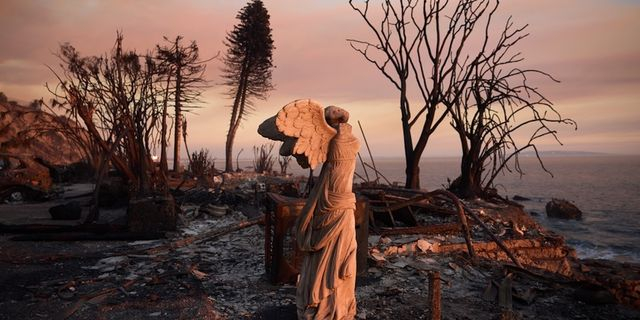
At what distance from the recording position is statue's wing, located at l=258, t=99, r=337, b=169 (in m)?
3.87

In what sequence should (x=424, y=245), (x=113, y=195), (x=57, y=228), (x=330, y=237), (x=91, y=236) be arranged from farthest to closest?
(x=113, y=195) → (x=57, y=228) → (x=91, y=236) → (x=424, y=245) → (x=330, y=237)

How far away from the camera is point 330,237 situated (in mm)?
3857

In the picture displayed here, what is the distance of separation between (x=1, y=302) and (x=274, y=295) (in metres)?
3.42

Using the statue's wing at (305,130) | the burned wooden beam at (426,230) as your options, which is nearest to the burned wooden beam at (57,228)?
the burned wooden beam at (426,230)

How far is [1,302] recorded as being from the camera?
498cm

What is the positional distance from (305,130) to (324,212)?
831 mm

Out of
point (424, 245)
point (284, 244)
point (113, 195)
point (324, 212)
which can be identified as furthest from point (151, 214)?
point (324, 212)

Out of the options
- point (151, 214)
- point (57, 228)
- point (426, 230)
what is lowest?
point (426, 230)

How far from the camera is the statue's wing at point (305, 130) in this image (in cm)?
387

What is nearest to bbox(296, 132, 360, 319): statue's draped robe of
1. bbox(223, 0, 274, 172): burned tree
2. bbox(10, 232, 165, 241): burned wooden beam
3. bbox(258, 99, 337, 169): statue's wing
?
bbox(258, 99, 337, 169): statue's wing

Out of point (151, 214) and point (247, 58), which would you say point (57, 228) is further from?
point (247, 58)

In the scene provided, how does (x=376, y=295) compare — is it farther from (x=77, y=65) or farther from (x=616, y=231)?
(x=616, y=231)

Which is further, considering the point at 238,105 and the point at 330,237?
the point at 238,105

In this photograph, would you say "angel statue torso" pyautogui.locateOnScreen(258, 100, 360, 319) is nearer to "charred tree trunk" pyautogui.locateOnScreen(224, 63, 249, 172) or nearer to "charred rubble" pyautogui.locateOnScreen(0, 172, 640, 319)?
"charred rubble" pyautogui.locateOnScreen(0, 172, 640, 319)
